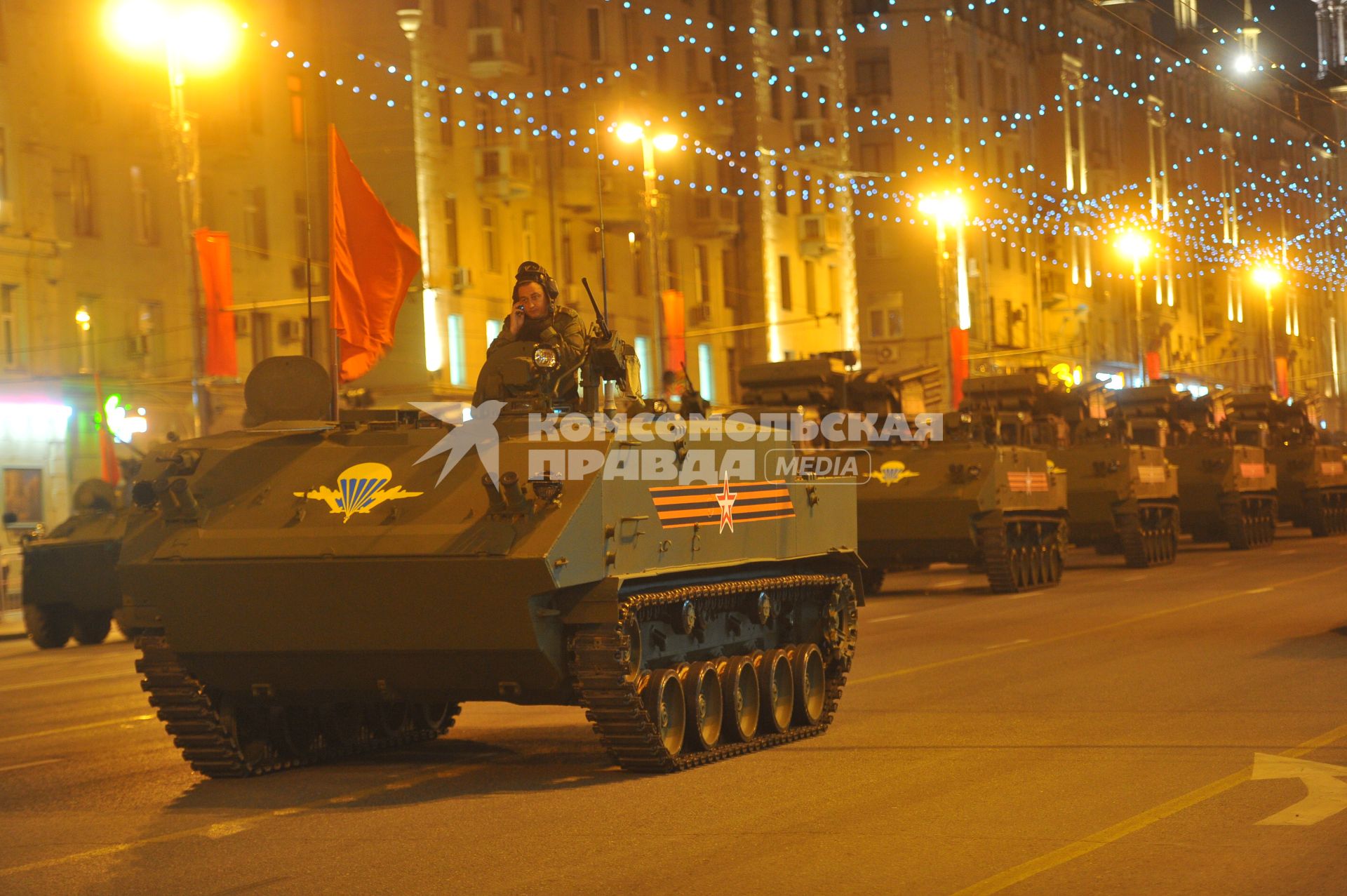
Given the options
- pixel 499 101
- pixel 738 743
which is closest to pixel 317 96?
pixel 499 101

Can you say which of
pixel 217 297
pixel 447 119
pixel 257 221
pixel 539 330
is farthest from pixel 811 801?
pixel 447 119

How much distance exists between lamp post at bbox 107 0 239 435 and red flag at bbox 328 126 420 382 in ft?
31.8

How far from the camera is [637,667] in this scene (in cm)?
1116

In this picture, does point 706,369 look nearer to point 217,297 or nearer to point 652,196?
point 652,196

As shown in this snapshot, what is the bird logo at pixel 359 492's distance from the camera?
11.2m

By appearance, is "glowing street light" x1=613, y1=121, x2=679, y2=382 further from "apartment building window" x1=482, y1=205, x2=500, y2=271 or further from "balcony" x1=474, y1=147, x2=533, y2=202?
"apartment building window" x1=482, y1=205, x2=500, y2=271

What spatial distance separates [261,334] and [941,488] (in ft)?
60.0

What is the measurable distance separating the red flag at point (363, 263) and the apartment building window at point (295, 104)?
23.6 metres

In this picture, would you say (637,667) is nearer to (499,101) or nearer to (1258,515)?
(1258,515)

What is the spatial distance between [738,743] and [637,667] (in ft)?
4.22

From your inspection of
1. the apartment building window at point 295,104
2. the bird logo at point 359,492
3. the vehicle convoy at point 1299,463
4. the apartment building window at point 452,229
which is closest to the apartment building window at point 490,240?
the apartment building window at point 452,229

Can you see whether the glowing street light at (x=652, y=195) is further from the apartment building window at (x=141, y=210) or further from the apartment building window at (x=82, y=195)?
the apartment building window at (x=82, y=195)

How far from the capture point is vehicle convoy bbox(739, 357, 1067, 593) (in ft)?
91.2

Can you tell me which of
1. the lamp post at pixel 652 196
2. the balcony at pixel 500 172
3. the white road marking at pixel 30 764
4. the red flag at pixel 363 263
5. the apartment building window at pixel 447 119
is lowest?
the white road marking at pixel 30 764
